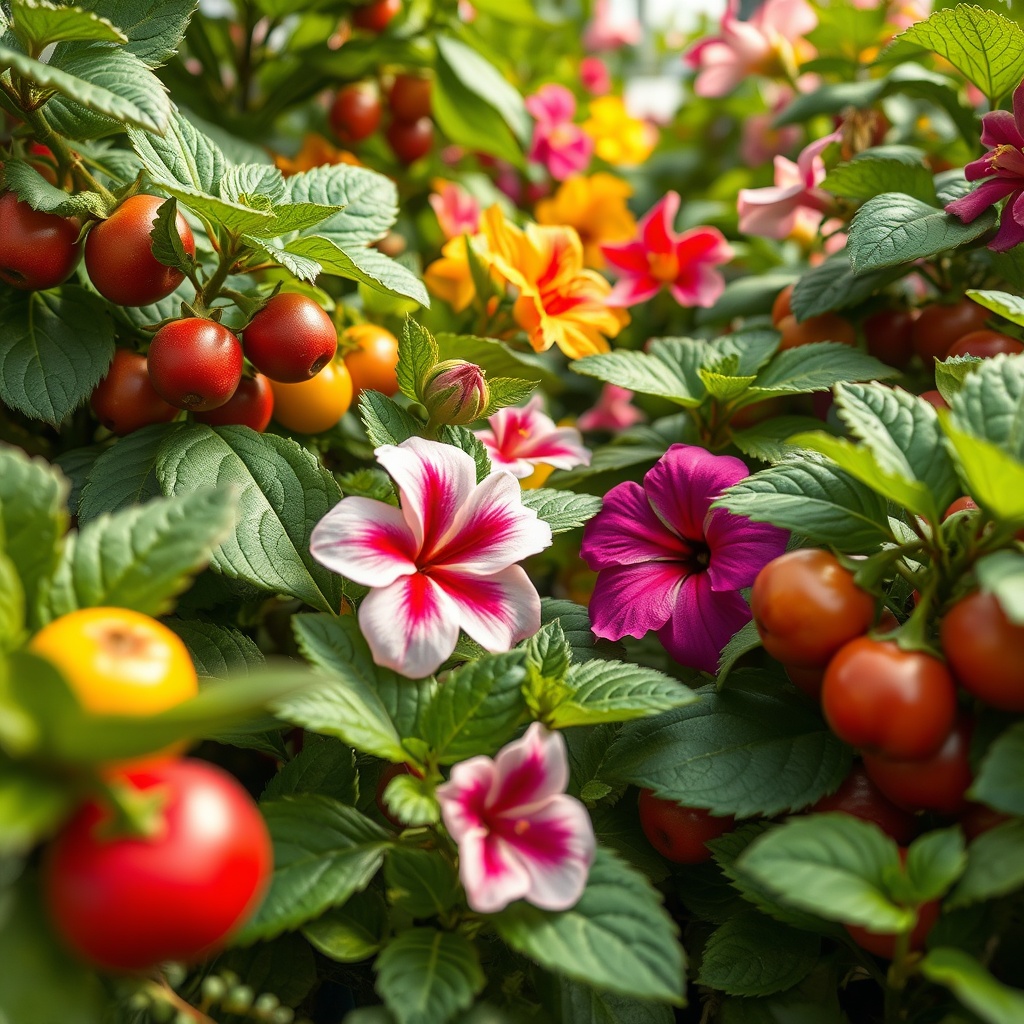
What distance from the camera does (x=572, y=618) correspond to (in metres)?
0.65

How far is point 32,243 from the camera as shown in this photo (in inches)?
22.8

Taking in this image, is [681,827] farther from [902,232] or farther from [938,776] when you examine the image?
[902,232]

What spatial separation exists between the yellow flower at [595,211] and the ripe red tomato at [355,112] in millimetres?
212

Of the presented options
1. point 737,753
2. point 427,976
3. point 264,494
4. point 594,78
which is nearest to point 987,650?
point 737,753

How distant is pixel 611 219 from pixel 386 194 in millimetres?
420

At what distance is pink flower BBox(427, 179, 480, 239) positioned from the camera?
0.96 m

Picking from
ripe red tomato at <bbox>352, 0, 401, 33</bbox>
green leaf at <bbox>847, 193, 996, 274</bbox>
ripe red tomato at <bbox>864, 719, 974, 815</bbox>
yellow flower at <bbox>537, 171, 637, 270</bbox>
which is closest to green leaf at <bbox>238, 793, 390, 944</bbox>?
ripe red tomato at <bbox>864, 719, 974, 815</bbox>

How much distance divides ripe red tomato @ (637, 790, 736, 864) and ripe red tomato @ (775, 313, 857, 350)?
39cm

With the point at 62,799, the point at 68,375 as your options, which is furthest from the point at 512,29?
the point at 62,799

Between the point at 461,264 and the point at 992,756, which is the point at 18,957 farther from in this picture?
the point at 461,264

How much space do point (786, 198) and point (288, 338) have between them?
1.62 feet

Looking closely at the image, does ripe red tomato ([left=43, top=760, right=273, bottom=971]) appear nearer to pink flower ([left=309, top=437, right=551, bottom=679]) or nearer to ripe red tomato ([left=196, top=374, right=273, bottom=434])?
pink flower ([left=309, top=437, right=551, bottom=679])

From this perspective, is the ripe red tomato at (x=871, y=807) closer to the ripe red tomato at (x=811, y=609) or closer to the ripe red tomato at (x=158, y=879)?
the ripe red tomato at (x=811, y=609)

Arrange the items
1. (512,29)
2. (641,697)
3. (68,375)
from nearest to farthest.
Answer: (641,697)
(68,375)
(512,29)
